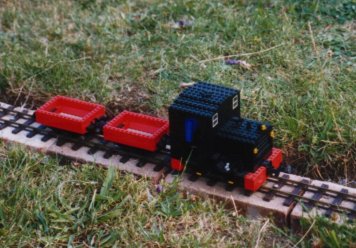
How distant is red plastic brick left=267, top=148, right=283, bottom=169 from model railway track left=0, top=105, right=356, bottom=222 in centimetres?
9

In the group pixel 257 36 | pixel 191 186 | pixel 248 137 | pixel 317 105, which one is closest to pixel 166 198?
pixel 191 186

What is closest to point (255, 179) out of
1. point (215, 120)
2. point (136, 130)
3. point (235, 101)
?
point (215, 120)

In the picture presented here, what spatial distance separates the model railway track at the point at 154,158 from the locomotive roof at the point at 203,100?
0.53m

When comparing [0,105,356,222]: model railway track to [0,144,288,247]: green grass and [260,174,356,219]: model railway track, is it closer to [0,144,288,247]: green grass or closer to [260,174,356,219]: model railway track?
[260,174,356,219]: model railway track

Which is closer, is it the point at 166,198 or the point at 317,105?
the point at 166,198

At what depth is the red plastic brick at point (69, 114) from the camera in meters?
4.84

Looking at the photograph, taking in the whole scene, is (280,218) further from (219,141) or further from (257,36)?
(257,36)

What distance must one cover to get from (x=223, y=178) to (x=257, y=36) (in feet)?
7.13

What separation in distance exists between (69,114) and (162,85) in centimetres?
88

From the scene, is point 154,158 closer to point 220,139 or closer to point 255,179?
point 220,139

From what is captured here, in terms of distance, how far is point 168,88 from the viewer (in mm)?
5605

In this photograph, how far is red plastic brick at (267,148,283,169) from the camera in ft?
14.3

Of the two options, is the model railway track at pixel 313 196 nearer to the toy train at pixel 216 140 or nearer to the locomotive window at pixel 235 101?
the toy train at pixel 216 140

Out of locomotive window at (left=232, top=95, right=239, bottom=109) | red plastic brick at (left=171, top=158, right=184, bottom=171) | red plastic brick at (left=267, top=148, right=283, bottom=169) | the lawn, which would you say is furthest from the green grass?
locomotive window at (left=232, top=95, right=239, bottom=109)
